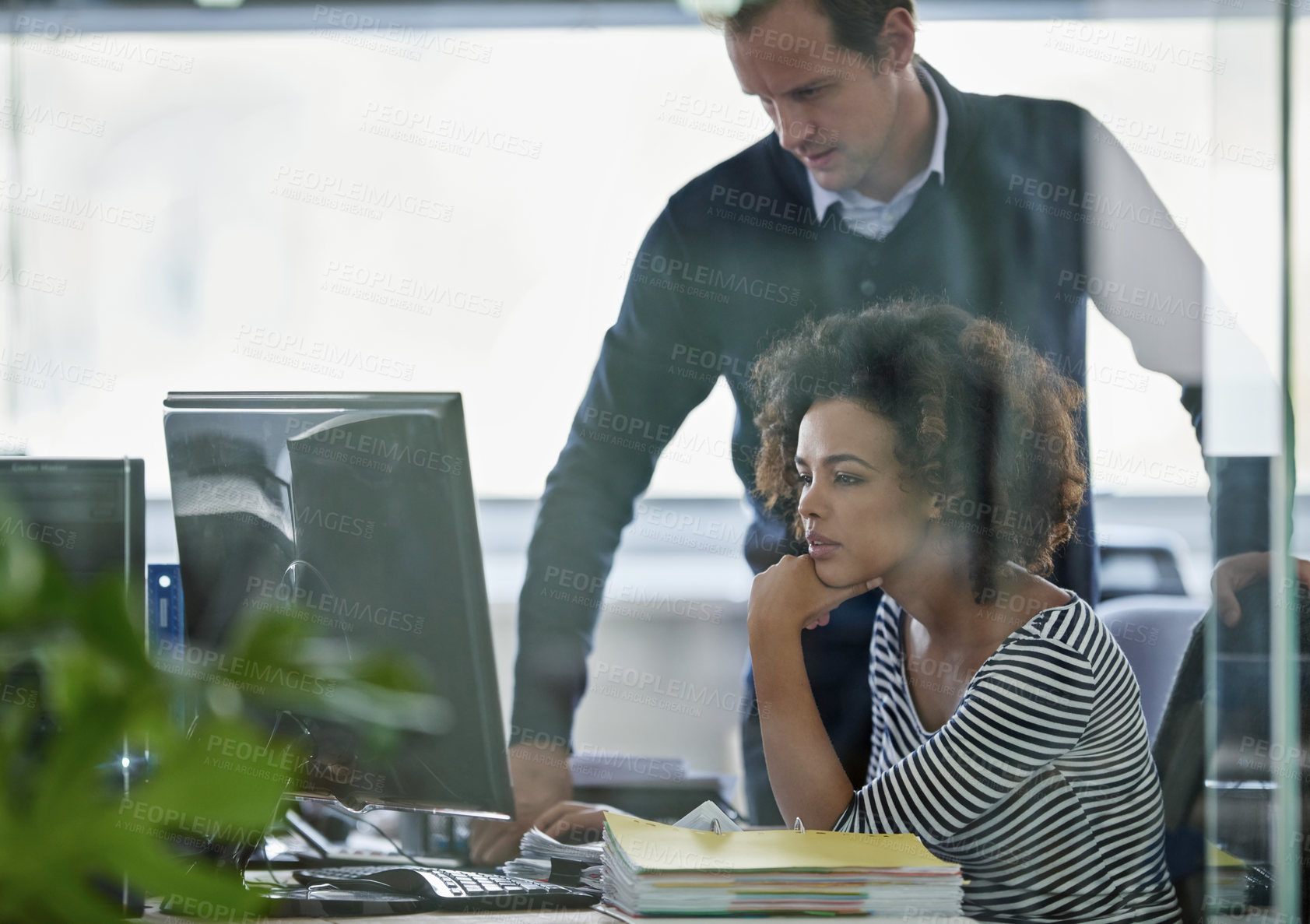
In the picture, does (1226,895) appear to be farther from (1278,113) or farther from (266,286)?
(266,286)

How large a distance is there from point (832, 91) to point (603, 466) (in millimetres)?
777

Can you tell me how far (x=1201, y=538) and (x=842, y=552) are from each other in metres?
0.74

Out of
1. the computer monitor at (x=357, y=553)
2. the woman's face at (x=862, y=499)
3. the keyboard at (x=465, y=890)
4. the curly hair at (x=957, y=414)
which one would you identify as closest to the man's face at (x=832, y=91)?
the curly hair at (x=957, y=414)

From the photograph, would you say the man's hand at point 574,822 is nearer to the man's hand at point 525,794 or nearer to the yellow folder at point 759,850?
the man's hand at point 525,794

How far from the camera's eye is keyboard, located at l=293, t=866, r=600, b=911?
116cm

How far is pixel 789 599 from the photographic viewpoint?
1438 mm

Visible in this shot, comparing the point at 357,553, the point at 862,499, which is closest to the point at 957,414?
the point at 862,499

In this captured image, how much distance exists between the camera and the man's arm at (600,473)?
193 centimetres

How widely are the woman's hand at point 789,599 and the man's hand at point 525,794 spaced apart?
0.45m

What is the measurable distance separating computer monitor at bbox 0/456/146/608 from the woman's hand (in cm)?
75

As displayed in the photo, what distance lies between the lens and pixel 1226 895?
1336 mm

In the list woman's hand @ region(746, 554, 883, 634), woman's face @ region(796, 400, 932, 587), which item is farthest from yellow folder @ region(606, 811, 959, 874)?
woman's face @ region(796, 400, 932, 587)

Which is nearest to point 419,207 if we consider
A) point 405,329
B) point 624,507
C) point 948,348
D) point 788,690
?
point 405,329

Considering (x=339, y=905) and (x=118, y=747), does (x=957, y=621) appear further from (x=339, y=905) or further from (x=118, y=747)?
(x=118, y=747)
